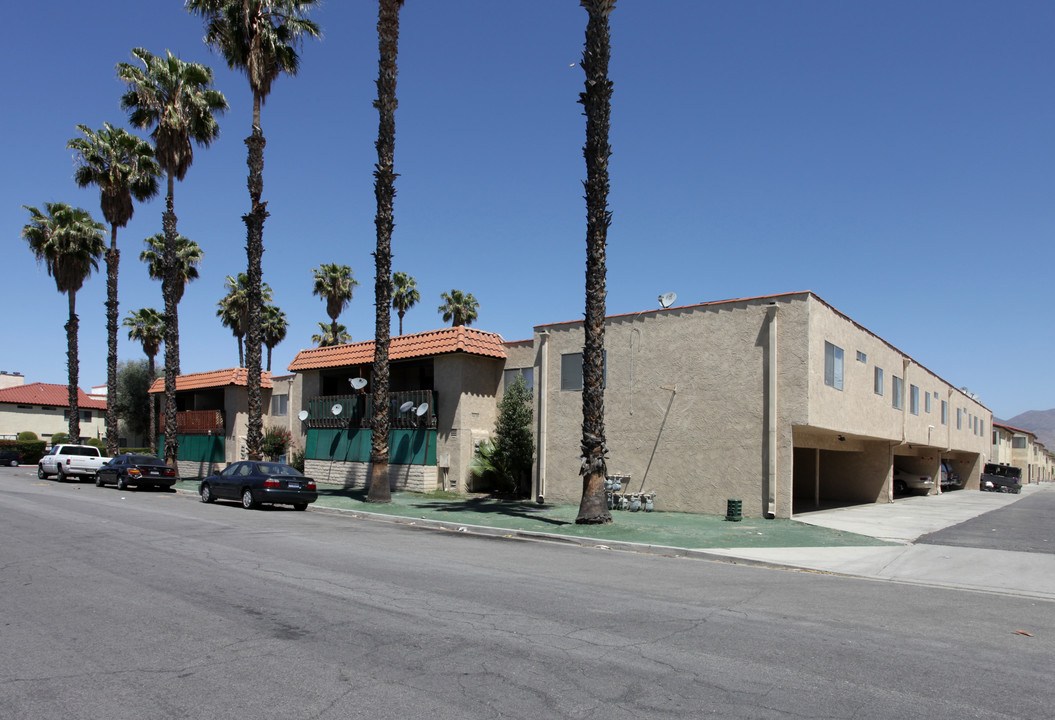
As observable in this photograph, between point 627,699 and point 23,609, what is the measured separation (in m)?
6.64

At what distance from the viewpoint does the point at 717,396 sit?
21.6 meters

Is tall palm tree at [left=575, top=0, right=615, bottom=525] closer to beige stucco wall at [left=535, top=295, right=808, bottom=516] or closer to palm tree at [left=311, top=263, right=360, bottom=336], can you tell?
beige stucco wall at [left=535, top=295, right=808, bottom=516]

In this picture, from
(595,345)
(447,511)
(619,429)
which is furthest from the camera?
(619,429)

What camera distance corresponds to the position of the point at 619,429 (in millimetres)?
23828

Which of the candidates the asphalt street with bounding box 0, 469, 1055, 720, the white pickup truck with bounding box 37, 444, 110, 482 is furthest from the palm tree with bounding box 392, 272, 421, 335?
the asphalt street with bounding box 0, 469, 1055, 720

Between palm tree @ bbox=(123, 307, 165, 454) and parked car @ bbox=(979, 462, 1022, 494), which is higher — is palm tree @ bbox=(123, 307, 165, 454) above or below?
above

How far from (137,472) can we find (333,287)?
27.5 m

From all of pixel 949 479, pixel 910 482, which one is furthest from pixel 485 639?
pixel 949 479

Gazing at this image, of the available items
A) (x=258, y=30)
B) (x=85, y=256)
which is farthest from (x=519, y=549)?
(x=85, y=256)

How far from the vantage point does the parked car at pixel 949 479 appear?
44.3 metres

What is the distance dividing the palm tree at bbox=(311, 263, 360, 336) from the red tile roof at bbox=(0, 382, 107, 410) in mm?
24953

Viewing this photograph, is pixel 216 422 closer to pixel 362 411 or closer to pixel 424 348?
pixel 362 411

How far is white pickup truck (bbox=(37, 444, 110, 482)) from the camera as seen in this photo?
3291 centimetres

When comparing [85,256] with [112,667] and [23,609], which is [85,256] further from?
[112,667]
